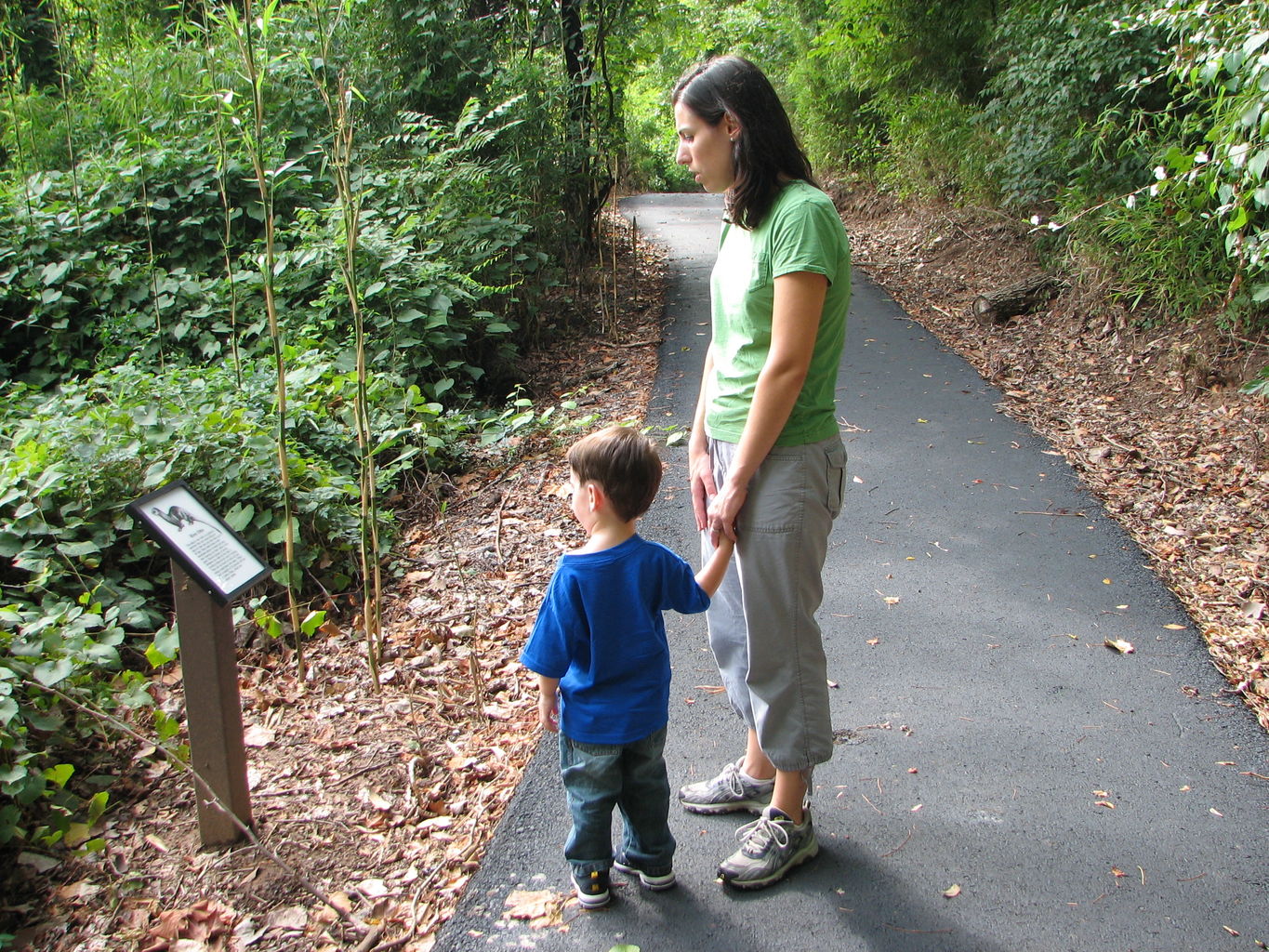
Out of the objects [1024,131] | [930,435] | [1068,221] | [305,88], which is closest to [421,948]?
[930,435]

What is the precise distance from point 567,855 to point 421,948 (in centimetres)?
46

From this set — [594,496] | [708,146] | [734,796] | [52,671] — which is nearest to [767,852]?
[734,796]

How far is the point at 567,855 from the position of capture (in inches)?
96.7

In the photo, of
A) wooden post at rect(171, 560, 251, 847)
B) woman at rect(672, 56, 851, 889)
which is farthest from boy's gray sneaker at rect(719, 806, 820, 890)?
wooden post at rect(171, 560, 251, 847)

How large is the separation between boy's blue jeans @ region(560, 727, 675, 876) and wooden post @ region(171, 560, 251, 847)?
0.94 metres

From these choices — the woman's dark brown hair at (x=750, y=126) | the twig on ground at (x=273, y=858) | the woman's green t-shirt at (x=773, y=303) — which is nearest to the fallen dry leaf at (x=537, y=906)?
the twig on ground at (x=273, y=858)

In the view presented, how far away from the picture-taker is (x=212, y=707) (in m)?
2.55

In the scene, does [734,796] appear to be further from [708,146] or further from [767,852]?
[708,146]

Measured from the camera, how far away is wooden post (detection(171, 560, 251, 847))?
8.07 ft

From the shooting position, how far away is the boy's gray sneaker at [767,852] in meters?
2.57

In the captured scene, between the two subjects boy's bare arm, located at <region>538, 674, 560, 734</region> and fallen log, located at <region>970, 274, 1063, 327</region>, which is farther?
fallen log, located at <region>970, 274, 1063, 327</region>

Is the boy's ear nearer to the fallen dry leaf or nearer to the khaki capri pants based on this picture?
the khaki capri pants

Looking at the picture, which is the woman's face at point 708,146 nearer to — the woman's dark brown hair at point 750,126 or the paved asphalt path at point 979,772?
the woman's dark brown hair at point 750,126

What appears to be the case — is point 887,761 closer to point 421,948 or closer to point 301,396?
point 421,948
